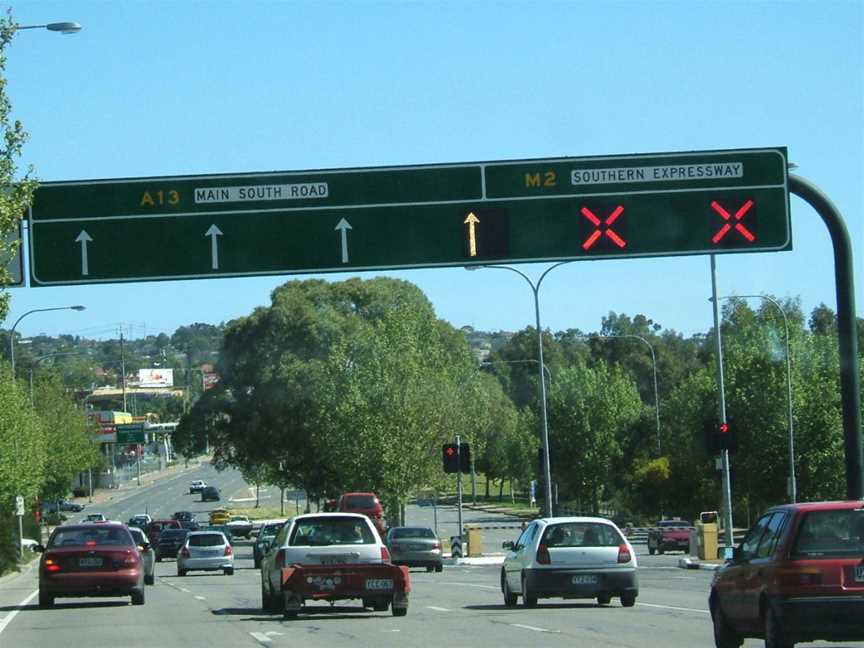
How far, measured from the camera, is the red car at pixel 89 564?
89.1 feet

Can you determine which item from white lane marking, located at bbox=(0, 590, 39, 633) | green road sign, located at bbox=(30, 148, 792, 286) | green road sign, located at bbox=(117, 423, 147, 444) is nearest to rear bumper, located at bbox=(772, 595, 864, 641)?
green road sign, located at bbox=(30, 148, 792, 286)

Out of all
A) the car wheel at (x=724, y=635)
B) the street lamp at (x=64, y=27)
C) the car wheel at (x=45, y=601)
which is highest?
the street lamp at (x=64, y=27)

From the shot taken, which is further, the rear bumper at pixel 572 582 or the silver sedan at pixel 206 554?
the silver sedan at pixel 206 554

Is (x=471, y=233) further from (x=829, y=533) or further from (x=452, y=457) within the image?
(x=452, y=457)

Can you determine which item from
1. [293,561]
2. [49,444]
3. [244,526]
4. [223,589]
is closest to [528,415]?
[244,526]

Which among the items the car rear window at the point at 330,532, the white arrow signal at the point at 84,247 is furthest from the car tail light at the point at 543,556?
the white arrow signal at the point at 84,247

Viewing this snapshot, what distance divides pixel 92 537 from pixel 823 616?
56.1 ft

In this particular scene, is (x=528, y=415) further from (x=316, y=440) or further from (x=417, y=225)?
(x=417, y=225)

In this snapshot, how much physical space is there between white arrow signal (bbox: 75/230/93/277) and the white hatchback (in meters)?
8.23

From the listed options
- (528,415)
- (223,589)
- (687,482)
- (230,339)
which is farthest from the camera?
(528,415)

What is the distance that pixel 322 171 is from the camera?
70.2 feet

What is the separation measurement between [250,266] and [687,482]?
185 ft

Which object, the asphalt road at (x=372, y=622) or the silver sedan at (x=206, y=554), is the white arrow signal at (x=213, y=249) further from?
the silver sedan at (x=206, y=554)

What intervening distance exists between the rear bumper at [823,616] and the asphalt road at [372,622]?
3.18 meters
